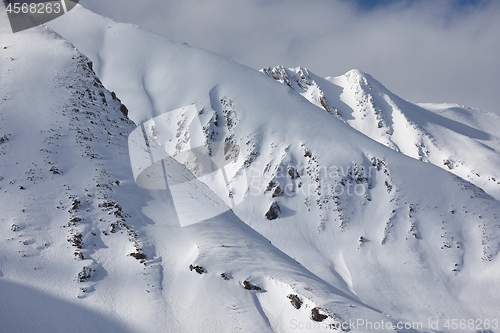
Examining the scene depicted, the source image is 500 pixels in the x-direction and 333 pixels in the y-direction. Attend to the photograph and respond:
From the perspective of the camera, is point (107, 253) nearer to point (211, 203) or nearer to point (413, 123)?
point (211, 203)

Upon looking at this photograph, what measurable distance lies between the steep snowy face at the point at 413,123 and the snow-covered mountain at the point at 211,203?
693 millimetres

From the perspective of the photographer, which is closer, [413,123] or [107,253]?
[107,253]

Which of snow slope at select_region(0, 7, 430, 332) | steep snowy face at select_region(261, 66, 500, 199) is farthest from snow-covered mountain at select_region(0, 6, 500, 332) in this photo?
steep snowy face at select_region(261, 66, 500, 199)

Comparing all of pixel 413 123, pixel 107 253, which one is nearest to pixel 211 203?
pixel 107 253

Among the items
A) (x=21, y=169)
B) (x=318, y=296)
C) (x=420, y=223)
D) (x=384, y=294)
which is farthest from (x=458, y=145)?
(x=21, y=169)

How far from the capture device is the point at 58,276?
586 inches

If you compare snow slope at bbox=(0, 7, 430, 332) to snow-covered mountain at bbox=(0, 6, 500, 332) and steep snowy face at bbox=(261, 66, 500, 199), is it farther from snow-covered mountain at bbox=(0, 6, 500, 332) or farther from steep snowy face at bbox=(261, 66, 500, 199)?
steep snowy face at bbox=(261, 66, 500, 199)

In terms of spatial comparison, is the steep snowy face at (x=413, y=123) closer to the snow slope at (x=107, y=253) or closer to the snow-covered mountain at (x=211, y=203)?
the snow-covered mountain at (x=211, y=203)

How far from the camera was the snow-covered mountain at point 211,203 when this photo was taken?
15.3 meters

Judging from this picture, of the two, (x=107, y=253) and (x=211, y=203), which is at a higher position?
(x=107, y=253)

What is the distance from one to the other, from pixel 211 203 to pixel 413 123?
74.4m

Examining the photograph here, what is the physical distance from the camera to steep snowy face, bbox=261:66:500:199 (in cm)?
7194

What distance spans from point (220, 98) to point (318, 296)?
5147 centimetres

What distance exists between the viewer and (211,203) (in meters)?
25.0
